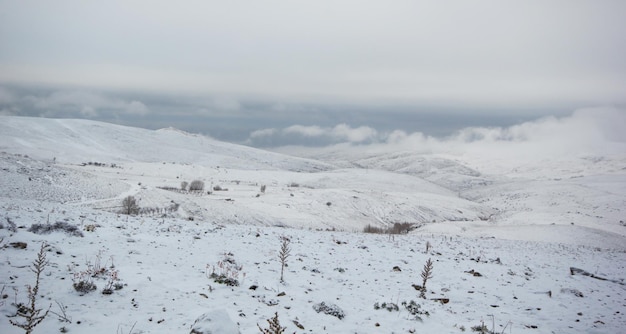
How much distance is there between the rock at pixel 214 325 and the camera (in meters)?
8.08

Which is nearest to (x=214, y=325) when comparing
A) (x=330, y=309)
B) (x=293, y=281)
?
(x=330, y=309)

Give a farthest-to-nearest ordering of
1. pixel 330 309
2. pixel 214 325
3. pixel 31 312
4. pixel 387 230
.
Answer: pixel 387 230, pixel 330 309, pixel 214 325, pixel 31 312

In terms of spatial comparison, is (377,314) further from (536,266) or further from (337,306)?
(536,266)

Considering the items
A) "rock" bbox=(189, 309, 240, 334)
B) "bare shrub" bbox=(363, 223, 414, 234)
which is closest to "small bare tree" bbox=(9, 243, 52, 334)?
"rock" bbox=(189, 309, 240, 334)

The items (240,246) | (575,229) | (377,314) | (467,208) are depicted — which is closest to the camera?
(377,314)

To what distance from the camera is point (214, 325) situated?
8.23 meters

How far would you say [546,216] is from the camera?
79.5 meters

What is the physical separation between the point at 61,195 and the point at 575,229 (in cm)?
7361

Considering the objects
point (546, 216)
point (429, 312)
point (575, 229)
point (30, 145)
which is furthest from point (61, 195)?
point (30, 145)

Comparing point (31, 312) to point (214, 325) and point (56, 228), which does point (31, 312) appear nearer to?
point (214, 325)

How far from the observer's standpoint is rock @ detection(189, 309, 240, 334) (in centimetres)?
808

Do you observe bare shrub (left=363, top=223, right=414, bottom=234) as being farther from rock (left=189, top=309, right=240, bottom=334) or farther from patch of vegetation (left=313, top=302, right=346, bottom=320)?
rock (left=189, top=309, right=240, bottom=334)

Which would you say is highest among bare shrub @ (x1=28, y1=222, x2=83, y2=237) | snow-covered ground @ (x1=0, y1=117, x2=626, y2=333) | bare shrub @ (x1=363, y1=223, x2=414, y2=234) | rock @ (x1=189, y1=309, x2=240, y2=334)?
bare shrub @ (x1=28, y1=222, x2=83, y2=237)

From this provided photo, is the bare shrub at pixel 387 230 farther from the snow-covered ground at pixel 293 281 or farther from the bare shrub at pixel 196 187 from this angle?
the bare shrub at pixel 196 187
